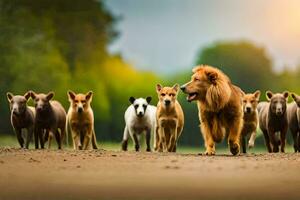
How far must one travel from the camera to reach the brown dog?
25.8 ft

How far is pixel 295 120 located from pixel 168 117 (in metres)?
1.36

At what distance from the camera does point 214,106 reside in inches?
310

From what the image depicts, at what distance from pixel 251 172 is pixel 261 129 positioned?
2742 millimetres

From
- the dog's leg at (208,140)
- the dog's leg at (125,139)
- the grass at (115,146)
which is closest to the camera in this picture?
the dog's leg at (208,140)

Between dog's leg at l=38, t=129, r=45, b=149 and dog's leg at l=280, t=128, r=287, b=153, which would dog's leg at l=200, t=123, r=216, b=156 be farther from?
dog's leg at l=38, t=129, r=45, b=149

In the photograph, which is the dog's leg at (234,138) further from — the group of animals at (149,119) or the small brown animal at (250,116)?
the small brown animal at (250,116)

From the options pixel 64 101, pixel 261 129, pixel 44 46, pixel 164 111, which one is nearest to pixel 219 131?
pixel 164 111

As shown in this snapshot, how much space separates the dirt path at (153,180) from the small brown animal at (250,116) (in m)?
1.72

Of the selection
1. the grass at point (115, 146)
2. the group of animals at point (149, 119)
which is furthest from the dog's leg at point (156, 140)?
the grass at point (115, 146)

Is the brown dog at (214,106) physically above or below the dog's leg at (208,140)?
above

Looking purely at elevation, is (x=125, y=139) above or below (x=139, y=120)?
below

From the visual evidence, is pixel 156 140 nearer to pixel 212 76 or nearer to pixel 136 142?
pixel 136 142

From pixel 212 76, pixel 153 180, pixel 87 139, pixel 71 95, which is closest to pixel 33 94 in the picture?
pixel 71 95

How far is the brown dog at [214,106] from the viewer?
7.86 metres
